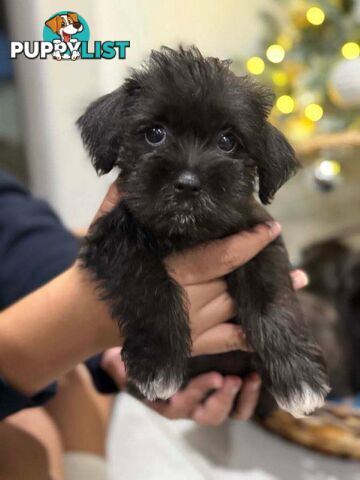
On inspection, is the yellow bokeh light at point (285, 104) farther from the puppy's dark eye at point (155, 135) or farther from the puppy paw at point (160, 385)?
the puppy paw at point (160, 385)

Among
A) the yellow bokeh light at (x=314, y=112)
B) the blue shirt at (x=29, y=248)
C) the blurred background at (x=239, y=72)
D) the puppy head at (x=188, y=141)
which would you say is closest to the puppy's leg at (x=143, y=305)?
the puppy head at (x=188, y=141)

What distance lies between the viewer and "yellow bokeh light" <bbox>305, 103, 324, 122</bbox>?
6.82 feet

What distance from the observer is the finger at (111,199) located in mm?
967

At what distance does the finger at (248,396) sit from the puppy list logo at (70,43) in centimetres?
70

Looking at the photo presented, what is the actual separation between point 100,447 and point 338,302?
1225mm

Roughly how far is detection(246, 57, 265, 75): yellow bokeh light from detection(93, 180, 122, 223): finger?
1.08 metres

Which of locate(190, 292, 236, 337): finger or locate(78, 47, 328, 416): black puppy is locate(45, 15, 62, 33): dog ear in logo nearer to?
locate(78, 47, 328, 416): black puppy

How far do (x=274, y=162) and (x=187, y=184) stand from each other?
0.21 meters

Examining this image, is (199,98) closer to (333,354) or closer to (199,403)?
(199,403)

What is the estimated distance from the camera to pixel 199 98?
2.79 ft

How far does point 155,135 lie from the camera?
89 centimetres

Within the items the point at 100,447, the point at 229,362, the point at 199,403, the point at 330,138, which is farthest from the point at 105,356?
the point at 330,138

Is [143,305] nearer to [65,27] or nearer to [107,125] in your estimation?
[107,125]

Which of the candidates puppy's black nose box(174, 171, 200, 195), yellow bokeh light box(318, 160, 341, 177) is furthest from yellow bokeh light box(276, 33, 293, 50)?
puppy's black nose box(174, 171, 200, 195)
